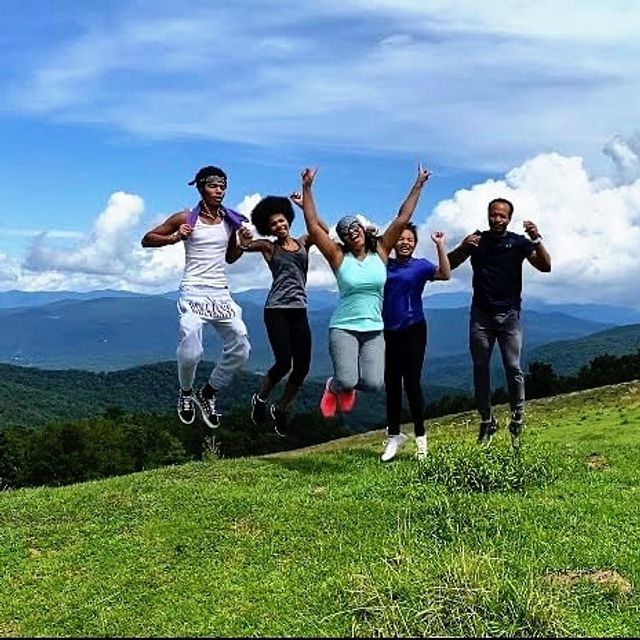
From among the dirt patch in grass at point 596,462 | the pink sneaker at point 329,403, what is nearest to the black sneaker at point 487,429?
the dirt patch in grass at point 596,462

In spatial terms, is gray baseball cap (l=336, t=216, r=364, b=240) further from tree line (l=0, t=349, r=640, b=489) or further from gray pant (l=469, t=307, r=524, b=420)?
tree line (l=0, t=349, r=640, b=489)

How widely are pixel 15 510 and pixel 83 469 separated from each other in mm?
50476

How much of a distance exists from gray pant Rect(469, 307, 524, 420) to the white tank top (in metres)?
3.71

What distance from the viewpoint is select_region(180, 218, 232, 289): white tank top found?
37.9 feet

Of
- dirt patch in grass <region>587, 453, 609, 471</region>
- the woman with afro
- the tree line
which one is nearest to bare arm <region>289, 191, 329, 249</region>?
the woman with afro

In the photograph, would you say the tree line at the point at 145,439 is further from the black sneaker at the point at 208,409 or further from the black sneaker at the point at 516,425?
the black sneaker at the point at 516,425

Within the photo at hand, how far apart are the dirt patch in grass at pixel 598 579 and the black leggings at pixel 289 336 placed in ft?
16.8

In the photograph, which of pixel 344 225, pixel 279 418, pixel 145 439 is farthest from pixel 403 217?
pixel 145 439

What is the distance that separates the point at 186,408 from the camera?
11984mm

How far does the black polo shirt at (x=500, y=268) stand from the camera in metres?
12.4

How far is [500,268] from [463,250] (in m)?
0.58

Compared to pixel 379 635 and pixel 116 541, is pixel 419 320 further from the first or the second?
pixel 379 635

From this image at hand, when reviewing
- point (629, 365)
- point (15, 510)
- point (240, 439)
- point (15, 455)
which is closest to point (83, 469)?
point (15, 455)

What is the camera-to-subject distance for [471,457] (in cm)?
1105
